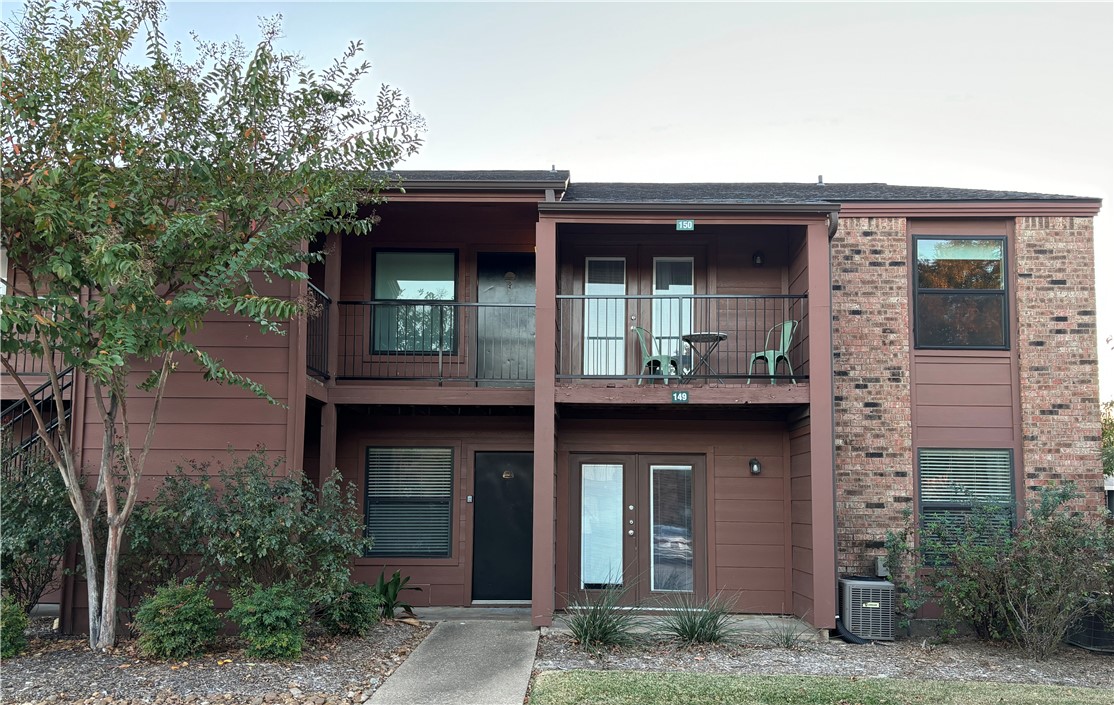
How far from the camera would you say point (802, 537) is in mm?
9344

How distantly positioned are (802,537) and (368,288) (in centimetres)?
600

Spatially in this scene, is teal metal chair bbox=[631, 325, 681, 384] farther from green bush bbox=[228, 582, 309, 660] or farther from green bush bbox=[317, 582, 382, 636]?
green bush bbox=[228, 582, 309, 660]

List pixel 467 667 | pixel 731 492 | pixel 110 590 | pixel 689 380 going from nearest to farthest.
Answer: pixel 467 667, pixel 110 590, pixel 689 380, pixel 731 492

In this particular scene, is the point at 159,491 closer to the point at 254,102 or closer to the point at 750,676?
the point at 254,102

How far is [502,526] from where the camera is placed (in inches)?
409

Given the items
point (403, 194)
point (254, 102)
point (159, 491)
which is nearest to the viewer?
point (254, 102)

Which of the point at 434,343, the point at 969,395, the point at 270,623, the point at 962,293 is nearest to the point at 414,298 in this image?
the point at 434,343

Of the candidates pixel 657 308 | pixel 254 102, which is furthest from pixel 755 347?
pixel 254 102

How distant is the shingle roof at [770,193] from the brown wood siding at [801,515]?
8.85ft

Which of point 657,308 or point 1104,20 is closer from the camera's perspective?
→ point 1104,20

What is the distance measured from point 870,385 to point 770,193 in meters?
3.06

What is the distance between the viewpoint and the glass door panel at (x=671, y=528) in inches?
393

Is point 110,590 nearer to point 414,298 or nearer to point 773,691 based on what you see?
point 414,298

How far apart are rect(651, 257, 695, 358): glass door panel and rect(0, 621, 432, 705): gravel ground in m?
4.95
